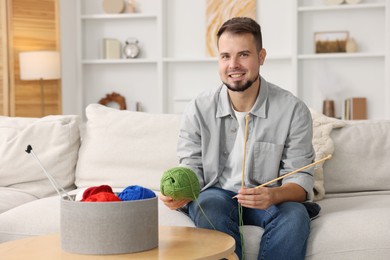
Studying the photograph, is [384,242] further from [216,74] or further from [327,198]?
[216,74]

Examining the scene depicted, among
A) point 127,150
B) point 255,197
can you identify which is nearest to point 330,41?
point 127,150

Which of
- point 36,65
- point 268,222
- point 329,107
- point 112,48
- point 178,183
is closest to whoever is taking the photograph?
point 178,183

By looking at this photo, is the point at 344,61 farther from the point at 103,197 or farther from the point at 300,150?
the point at 103,197

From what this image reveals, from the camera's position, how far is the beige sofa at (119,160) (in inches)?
102

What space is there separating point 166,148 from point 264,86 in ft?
2.07

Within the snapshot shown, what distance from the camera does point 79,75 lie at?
6254 millimetres

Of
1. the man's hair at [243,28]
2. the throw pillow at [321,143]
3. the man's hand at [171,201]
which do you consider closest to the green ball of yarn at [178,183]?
the man's hand at [171,201]

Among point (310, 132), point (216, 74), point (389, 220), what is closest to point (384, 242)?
point (389, 220)

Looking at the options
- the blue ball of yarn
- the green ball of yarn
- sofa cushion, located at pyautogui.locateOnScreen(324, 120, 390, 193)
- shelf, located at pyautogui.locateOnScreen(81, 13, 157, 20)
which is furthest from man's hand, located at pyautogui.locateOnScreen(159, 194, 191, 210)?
shelf, located at pyautogui.locateOnScreen(81, 13, 157, 20)

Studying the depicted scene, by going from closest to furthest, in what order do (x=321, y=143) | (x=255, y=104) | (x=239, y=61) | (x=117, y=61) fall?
(x=239, y=61) < (x=255, y=104) < (x=321, y=143) < (x=117, y=61)

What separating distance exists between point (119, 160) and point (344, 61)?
336cm

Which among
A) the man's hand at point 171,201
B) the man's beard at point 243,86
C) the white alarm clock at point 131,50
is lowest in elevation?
the man's hand at point 171,201

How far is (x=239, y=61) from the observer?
241cm

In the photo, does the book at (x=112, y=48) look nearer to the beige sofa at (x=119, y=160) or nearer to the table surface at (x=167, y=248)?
the beige sofa at (x=119, y=160)
